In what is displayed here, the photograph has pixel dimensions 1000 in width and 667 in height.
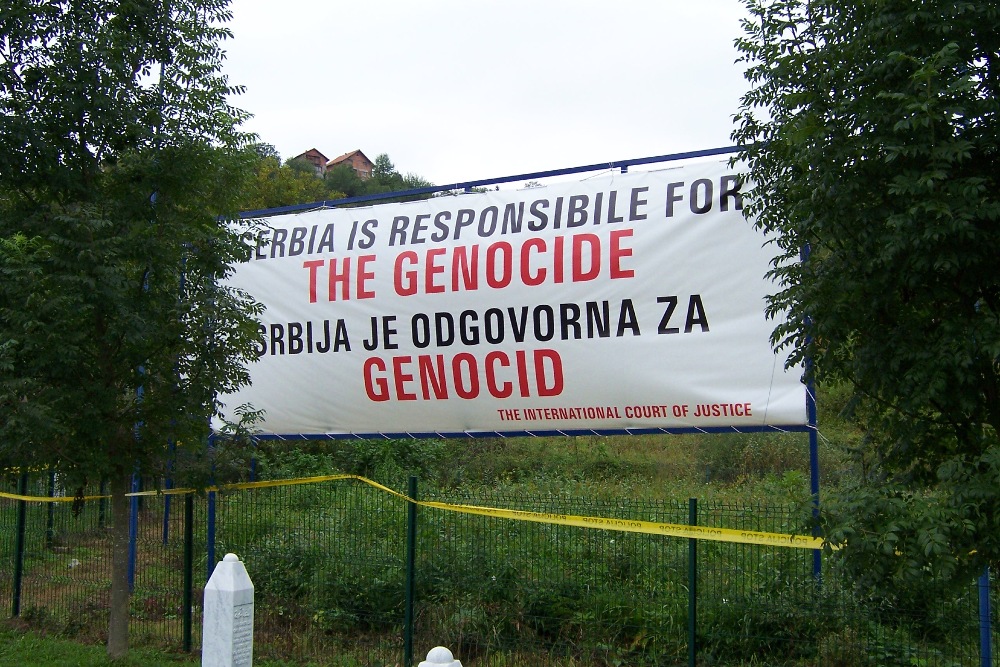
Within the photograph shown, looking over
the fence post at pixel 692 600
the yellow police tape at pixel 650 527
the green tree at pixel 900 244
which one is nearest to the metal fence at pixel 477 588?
the fence post at pixel 692 600

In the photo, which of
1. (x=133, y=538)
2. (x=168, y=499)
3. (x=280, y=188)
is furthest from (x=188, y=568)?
(x=280, y=188)

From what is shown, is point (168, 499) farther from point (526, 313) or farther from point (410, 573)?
point (526, 313)

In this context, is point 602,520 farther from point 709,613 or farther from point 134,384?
point 134,384

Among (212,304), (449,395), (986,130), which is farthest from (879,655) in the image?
(212,304)

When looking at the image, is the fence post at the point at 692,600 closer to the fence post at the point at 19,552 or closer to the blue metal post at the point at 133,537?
the blue metal post at the point at 133,537

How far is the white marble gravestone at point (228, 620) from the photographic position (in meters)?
5.47

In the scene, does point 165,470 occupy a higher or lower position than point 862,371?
lower

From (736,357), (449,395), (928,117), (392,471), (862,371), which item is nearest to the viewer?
(928,117)

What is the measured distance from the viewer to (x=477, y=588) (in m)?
7.93

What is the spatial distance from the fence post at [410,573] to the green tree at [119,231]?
1921 millimetres

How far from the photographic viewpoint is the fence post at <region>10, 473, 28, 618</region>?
1037 cm

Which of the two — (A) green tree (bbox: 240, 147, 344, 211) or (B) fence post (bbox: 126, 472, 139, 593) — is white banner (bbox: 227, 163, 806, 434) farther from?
(A) green tree (bbox: 240, 147, 344, 211)

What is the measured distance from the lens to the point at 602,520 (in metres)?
7.12

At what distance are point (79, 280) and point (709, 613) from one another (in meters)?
5.27
